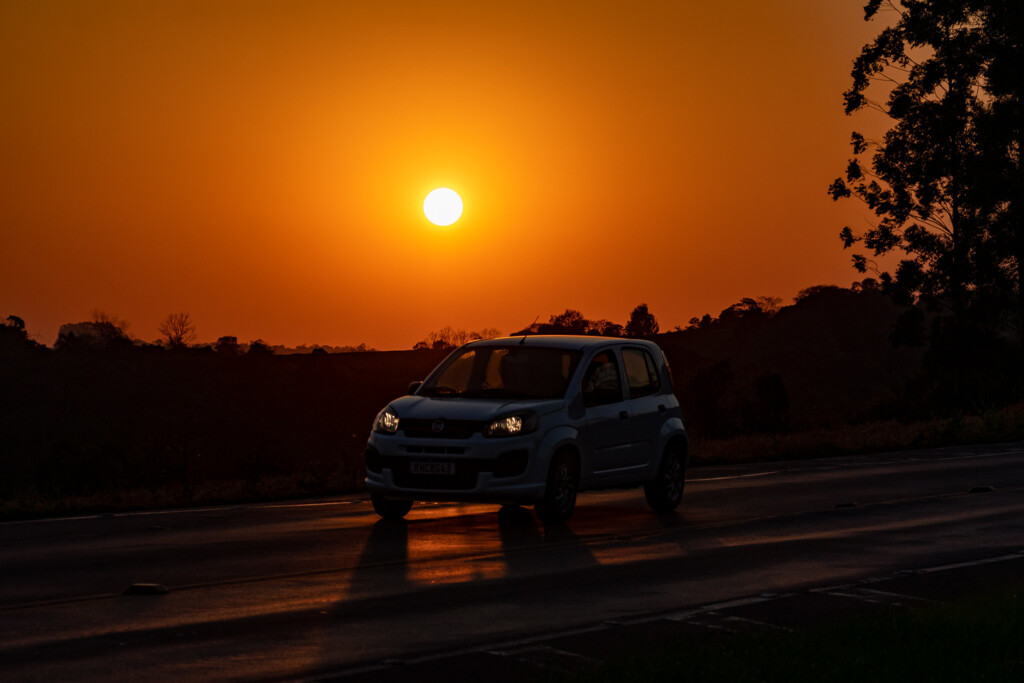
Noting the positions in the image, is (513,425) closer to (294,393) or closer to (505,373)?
(505,373)

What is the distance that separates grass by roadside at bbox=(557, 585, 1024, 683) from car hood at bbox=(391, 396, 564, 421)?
645 cm

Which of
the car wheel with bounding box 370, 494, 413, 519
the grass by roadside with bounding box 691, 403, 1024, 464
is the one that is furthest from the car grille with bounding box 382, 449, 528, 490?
the grass by roadside with bounding box 691, 403, 1024, 464

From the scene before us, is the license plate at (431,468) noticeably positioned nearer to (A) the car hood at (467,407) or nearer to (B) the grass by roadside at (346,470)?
(A) the car hood at (467,407)

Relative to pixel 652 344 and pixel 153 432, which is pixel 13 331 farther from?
pixel 652 344

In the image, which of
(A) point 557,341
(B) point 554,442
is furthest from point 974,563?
(A) point 557,341

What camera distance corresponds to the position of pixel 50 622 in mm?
9570

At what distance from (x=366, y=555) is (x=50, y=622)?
3975mm

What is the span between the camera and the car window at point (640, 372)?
17203mm

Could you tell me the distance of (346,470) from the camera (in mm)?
23203

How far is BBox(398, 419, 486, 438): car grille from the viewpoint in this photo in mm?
15375

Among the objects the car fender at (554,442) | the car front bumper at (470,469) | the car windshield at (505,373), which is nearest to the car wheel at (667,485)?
the car fender at (554,442)

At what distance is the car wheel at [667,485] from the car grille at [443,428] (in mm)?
2836

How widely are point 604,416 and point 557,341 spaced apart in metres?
1.06

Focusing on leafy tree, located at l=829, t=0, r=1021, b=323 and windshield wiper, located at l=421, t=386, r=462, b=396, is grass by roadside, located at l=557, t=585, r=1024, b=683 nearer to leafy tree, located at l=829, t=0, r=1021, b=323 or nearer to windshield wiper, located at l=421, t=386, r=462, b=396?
windshield wiper, located at l=421, t=386, r=462, b=396
